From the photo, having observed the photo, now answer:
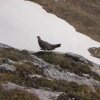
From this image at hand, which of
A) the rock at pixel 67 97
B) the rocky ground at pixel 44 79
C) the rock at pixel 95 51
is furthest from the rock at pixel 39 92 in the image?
the rock at pixel 95 51

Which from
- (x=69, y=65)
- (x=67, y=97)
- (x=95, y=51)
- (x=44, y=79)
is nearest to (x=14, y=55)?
(x=69, y=65)

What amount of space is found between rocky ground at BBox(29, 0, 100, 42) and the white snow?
433 cm

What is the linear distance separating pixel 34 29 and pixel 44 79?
3211 centimetres

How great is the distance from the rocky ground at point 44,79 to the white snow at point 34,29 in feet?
44.1

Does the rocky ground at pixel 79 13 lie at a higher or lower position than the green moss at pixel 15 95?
higher

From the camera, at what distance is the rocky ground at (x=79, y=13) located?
219 feet

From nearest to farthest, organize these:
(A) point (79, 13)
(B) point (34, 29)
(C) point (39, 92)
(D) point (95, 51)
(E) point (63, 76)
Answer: (C) point (39, 92), (E) point (63, 76), (B) point (34, 29), (D) point (95, 51), (A) point (79, 13)

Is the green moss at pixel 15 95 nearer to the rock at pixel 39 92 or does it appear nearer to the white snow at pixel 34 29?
the rock at pixel 39 92

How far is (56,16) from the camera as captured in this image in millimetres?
65312

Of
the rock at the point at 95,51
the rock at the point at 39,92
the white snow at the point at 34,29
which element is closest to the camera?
the rock at the point at 39,92

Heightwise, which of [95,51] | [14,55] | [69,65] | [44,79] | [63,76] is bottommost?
[44,79]

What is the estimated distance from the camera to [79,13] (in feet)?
235

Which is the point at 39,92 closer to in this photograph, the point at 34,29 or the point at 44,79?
the point at 44,79

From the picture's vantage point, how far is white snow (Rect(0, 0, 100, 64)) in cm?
4506
